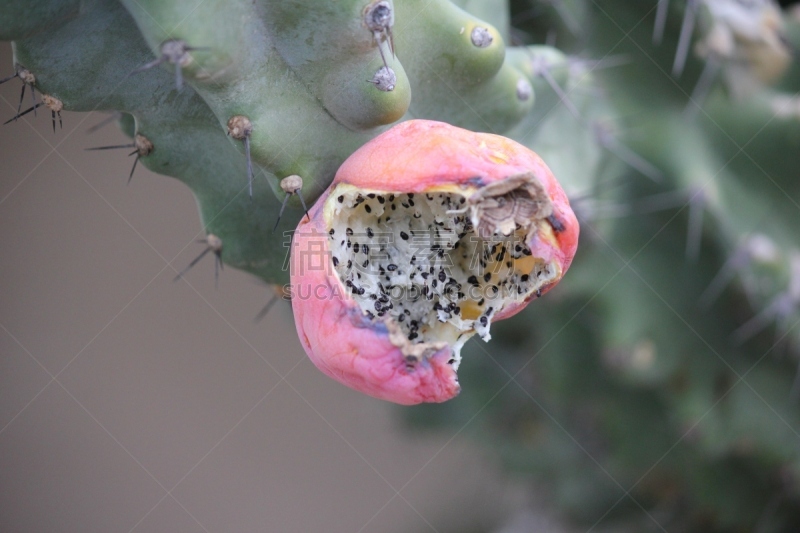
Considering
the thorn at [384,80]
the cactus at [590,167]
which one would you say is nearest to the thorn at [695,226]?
the cactus at [590,167]

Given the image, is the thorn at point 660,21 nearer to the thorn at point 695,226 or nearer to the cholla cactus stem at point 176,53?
the thorn at point 695,226

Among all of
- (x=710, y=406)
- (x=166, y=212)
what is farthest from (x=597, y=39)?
(x=166, y=212)

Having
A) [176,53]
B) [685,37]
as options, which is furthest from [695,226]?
[176,53]

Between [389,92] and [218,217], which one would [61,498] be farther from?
[389,92]

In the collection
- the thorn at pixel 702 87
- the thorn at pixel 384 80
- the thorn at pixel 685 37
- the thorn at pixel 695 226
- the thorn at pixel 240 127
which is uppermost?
the thorn at pixel 240 127

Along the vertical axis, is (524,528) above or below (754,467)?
below

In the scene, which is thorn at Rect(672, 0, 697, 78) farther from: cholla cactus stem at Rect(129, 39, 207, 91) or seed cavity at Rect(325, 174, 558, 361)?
cholla cactus stem at Rect(129, 39, 207, 91)
